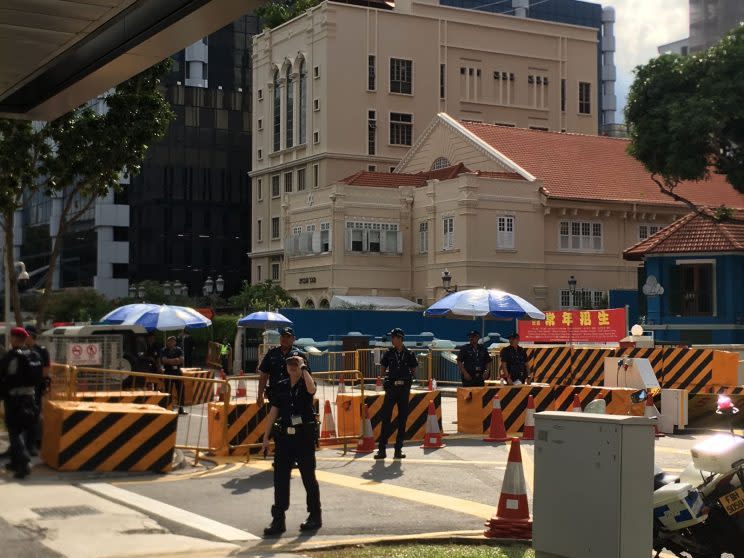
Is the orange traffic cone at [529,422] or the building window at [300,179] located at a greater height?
the building window at [300,179]

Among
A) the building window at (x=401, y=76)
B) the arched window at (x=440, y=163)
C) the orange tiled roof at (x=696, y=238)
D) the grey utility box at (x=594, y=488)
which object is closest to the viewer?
the grey utility box at (x=594, y=488)

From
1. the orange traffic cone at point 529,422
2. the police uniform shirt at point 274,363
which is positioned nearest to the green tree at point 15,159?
the police uniform shirt at point 274,363

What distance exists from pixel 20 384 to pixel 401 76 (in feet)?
199

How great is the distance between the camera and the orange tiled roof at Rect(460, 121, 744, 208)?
5856 centimetres

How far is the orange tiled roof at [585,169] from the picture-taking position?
5856cm

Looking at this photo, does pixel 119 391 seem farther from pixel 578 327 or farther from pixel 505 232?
pixel 505 232

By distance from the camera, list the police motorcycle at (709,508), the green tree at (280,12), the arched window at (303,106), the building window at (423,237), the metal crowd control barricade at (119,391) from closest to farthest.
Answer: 1. the police motorcycle at (709,508)
2. the metal crowd control barricade at (119,391)
3. the building window at (423,237)
4. the arched window at (303,106)
5. the green tree at (280,12)

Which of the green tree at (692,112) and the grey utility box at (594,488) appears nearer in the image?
the grey utility box at (594,488)

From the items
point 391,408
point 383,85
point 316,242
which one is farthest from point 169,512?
point 383,85

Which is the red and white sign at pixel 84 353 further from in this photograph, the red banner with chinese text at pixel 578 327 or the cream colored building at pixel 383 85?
the cream colored building at pixel 383 85

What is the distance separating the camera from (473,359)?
21.0 metres

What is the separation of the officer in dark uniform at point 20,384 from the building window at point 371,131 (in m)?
58.1

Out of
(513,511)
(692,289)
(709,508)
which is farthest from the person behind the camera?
(692,289)

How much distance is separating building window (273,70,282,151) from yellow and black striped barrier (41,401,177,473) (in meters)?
61.9
